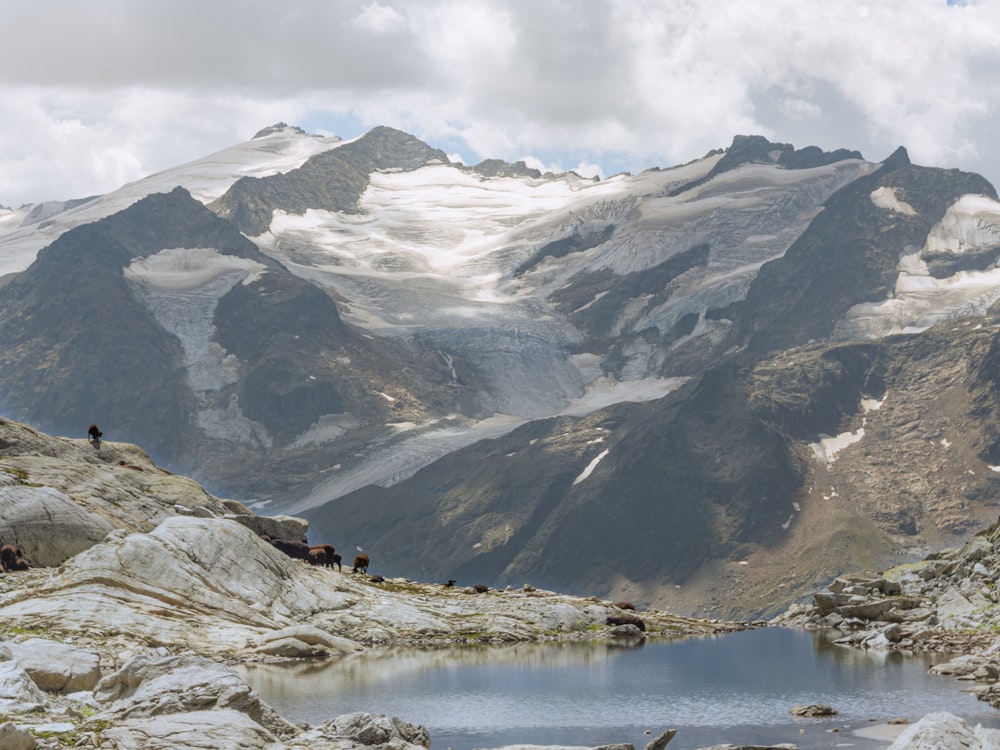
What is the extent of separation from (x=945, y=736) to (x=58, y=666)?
118 ft

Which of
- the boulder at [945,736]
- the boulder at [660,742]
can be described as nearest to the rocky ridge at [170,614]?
the boulder at [660,742]

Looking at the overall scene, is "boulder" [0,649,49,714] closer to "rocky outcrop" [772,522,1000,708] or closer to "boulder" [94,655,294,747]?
"boulder" [94,655,294,747]

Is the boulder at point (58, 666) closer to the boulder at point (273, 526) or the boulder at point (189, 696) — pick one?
the boulder at point (189, 696)

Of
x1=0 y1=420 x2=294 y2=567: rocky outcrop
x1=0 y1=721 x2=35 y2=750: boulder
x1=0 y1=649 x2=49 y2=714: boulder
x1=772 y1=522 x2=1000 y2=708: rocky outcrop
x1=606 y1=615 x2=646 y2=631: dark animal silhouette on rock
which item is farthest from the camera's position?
x1=606 y1=615 x2=646 y2=631: dark animal silhouette on rock

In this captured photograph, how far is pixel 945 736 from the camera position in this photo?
5041 cm

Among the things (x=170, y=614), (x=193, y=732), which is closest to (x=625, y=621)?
(x=170, y=614)

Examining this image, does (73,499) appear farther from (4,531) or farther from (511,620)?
(511,620)

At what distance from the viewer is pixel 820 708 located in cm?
7994

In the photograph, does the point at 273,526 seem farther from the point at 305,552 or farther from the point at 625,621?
the point at 625,621

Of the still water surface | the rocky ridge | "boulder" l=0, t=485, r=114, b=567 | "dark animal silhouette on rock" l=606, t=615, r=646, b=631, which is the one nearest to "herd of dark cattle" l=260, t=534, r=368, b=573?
the rocky ridge

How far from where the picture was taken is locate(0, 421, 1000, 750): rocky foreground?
2084 inches

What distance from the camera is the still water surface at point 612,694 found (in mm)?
73188

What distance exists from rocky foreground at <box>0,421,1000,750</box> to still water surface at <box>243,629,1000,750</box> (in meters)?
4.11

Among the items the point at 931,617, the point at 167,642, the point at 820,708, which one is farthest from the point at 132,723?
the point at 931,617
